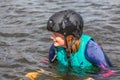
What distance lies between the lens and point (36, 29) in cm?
935

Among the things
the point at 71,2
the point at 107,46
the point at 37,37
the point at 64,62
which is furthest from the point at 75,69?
the point at 71,2

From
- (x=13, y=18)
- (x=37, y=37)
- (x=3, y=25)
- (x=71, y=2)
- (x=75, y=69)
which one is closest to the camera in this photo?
(x=75, y=69)

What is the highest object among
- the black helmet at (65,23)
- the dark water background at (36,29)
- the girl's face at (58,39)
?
the black helmet at (65,23)

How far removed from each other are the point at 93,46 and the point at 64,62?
0.75m

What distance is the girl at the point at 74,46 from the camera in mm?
5902

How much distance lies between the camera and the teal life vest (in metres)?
6.14

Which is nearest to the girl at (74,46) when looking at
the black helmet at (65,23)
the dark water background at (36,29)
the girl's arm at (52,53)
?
the black helmet at (65,23)

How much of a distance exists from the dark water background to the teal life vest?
1.56 ft

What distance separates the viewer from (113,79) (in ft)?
19.6

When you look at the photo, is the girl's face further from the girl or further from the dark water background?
the dark water background

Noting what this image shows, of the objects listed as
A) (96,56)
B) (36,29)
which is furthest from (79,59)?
(36,29)

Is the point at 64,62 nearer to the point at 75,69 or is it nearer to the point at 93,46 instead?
the point at 75,69

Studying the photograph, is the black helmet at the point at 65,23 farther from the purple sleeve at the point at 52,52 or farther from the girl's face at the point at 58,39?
the purple sleeve at the point at 52,52

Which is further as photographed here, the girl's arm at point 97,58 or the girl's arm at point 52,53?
the girl's arm at point 52,53
